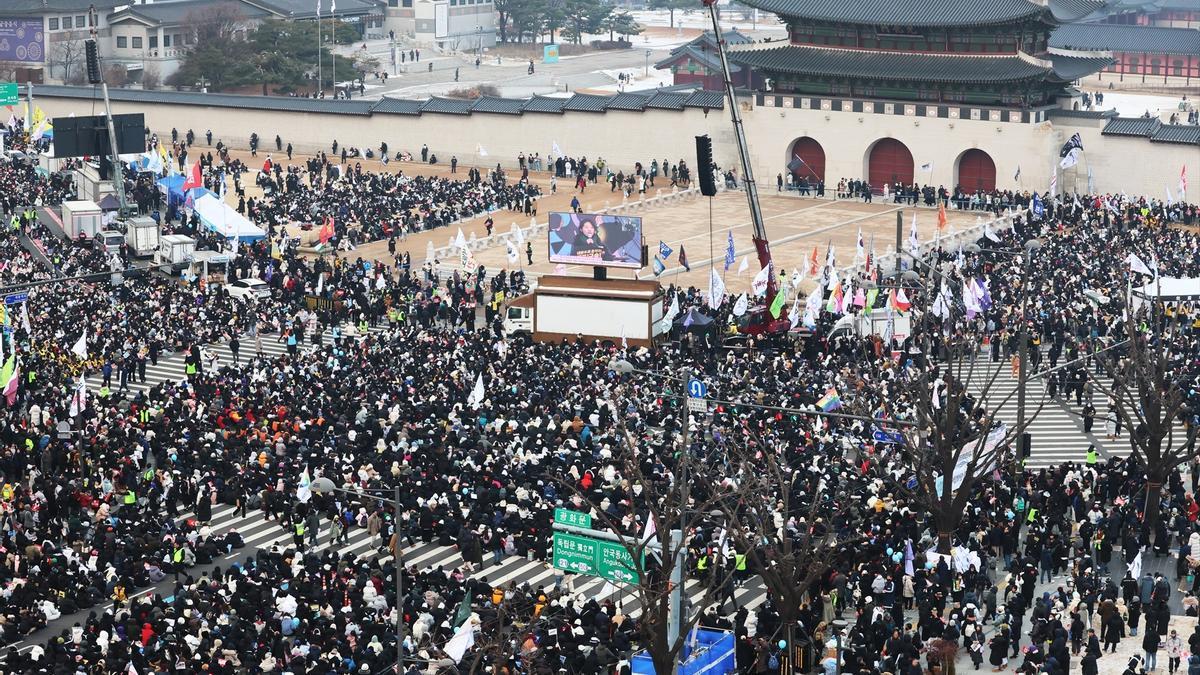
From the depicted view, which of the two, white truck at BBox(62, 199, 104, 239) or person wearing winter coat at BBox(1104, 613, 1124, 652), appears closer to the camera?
person wearing winter coat at BBox(1104, 613, 1124, 652)

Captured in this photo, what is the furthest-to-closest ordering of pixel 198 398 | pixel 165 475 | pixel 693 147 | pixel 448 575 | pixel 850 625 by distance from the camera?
pixel 693 147
pixel 198 398
pixel 165 475
pixel 448 575
pixel 850 625

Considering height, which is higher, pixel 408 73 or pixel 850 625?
pixel 408 73

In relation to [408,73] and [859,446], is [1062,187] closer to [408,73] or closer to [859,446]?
[859,446]

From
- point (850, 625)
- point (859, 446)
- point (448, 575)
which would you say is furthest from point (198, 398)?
point (850, 625)

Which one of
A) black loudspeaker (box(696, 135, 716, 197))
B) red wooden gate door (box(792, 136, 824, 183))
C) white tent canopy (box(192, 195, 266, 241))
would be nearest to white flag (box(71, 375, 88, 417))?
black loudspeaker (box(696, 135, 716, 197))

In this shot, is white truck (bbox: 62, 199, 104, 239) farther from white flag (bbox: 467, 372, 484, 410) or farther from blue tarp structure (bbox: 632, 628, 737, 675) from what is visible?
blue tarp structure (bbox: 632, 628, 737, 675)

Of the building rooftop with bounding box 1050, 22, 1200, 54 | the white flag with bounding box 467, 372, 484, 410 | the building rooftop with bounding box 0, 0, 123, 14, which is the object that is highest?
the building rooftop with bounding box 0, 0, 123, 14

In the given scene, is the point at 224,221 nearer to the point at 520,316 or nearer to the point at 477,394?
the point at 520,316
